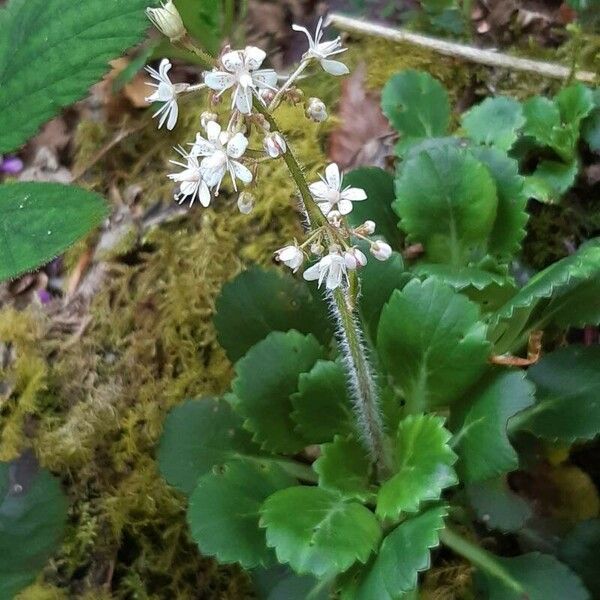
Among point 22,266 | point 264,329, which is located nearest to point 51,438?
point 264,329

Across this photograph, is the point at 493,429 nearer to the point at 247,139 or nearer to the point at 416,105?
the point at 247,139

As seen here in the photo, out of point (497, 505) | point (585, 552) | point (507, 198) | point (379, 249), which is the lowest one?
point (585, 552)

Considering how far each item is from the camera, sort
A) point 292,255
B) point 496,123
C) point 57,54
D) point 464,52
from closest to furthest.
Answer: point 292,255, point 57,54, point 496,123, point 464,52

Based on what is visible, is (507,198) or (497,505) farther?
(507,198)

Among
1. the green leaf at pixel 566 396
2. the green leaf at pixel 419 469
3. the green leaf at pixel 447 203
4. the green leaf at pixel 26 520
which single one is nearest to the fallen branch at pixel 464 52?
the green leaf at pixel 447 203

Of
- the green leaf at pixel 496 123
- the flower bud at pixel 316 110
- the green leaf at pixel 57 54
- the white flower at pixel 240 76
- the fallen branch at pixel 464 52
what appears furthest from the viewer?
the fallen branch at pixel 464 52

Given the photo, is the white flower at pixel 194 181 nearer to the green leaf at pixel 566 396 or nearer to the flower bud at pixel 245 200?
the flower bud at pixel 245 200

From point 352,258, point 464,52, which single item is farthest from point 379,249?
point 464,52
